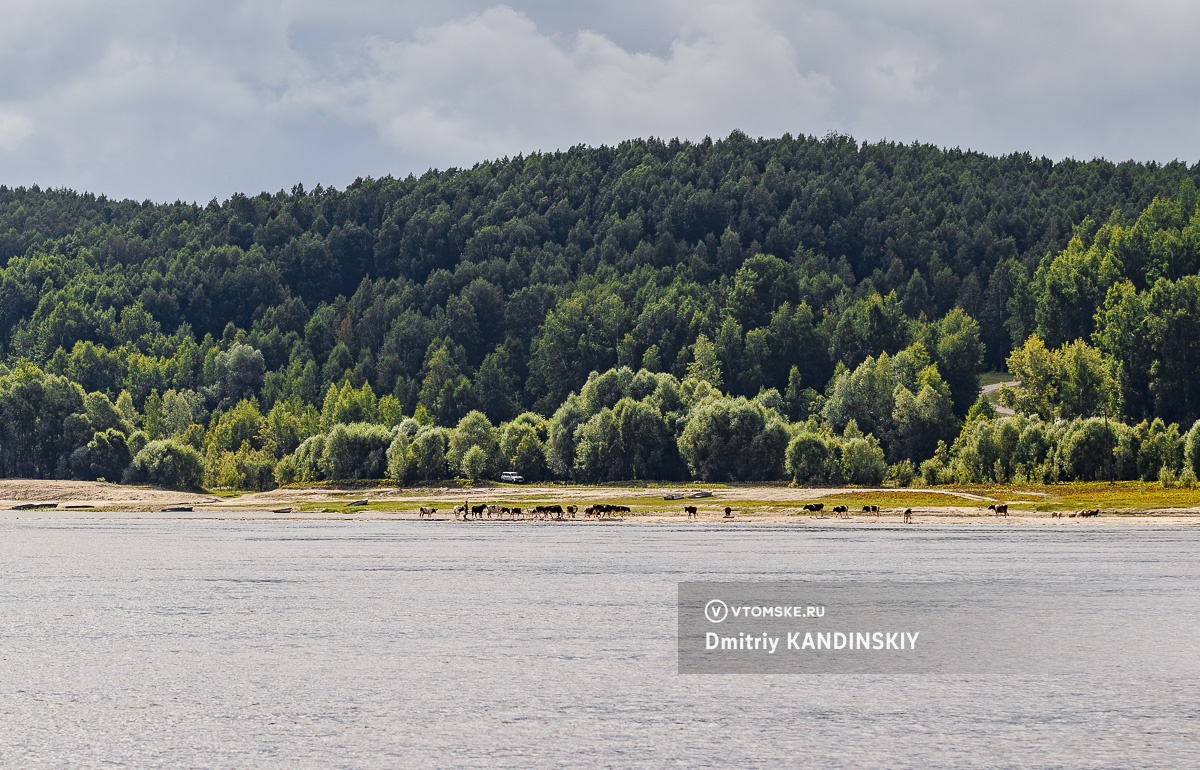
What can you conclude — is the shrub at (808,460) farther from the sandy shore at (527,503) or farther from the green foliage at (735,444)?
the green foliage at (735,444)

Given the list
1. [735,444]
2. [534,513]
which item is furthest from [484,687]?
[735,444]

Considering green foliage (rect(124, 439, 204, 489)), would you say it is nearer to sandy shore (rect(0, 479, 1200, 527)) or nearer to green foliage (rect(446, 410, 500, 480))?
sandy shore (rect(0, 479, 1200, 527))

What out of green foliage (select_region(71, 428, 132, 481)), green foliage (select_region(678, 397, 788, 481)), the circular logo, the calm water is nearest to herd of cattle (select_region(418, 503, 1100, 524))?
green foliage (select_region(678, 397, 788, 481))

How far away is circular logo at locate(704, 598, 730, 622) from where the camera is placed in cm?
3738

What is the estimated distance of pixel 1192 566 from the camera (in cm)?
5309

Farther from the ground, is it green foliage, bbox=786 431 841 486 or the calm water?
green foliage, bbox=786 431 841 486

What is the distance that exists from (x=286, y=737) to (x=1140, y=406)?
617 feet

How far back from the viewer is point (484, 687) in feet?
88.5

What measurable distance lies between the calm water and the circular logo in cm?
115

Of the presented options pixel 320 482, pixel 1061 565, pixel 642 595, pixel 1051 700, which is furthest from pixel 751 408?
pixel 1051 700

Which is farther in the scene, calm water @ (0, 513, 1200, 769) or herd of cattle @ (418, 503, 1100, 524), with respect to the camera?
herd of cattle @ (418, 503, 1100, 524)

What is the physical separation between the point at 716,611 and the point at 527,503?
9630cm

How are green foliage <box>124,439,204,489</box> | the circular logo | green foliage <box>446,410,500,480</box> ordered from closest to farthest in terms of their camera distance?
the circular logo < green foliage <box>446,410,500,480</box> < green foliage <box>124,439,204,489</box>

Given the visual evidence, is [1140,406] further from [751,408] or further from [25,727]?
[25,727]
